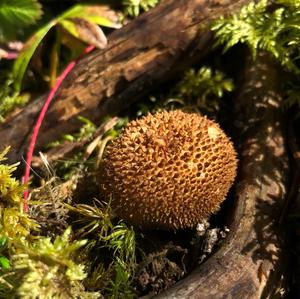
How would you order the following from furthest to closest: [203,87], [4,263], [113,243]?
1. [203,87]
2. [113,243]
3. [4,263]

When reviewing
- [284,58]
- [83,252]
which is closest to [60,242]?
[83,252]

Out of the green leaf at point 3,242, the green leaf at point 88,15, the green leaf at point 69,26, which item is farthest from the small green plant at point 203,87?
the green leaf at point 3,242

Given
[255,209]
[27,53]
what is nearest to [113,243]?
[255,209]

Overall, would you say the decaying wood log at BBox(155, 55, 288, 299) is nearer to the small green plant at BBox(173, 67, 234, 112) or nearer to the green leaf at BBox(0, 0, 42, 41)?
the small green plant at BBox(173, 67, 234, 112)

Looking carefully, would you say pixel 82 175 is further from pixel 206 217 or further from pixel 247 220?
pixel 247 220

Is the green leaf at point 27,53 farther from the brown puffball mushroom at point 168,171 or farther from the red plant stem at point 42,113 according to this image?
the brown puffball mushroom at point 168,171

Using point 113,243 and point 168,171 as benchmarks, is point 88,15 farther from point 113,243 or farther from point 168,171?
point 113,243
